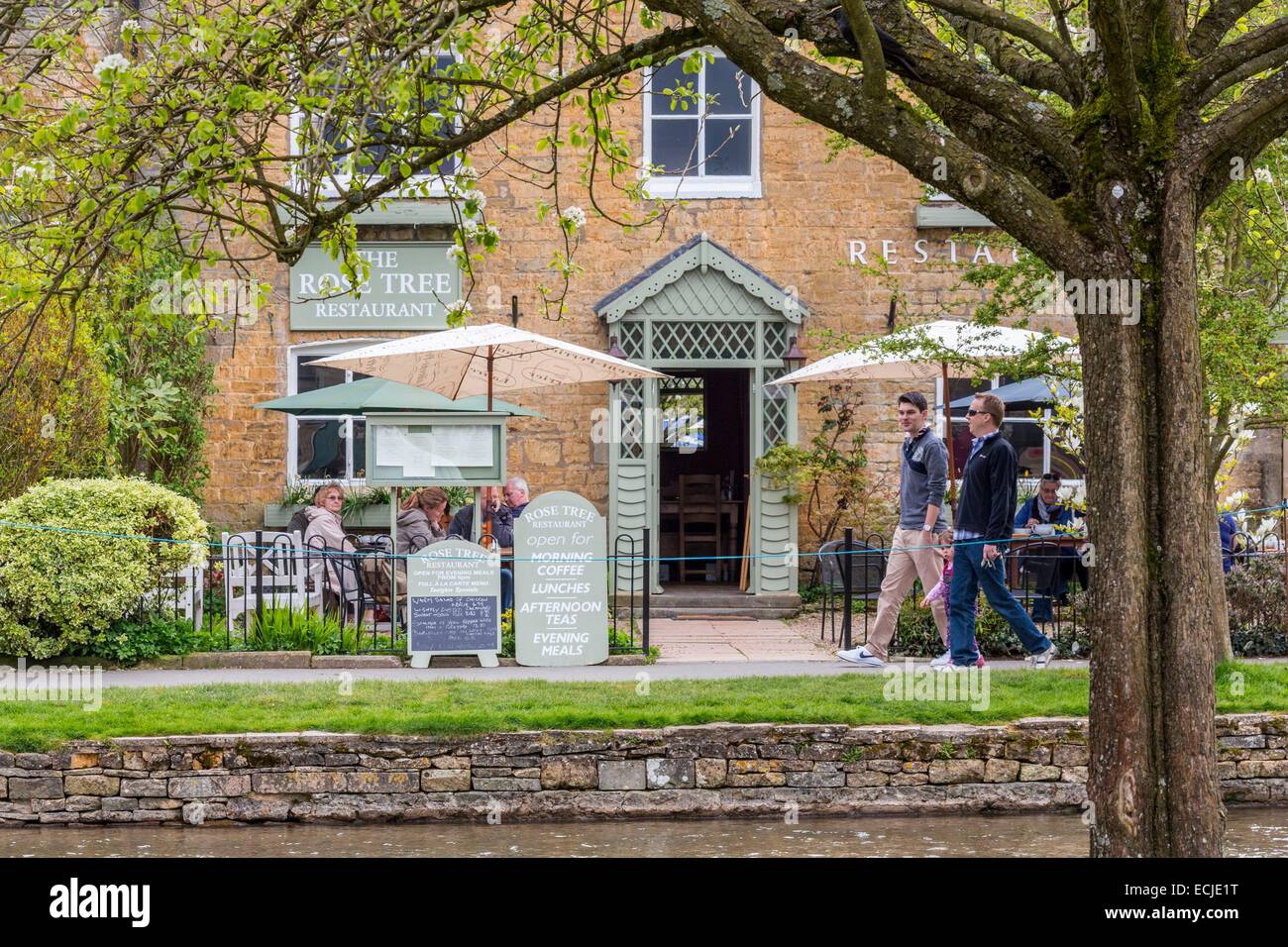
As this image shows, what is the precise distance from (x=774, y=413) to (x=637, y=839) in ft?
27.6

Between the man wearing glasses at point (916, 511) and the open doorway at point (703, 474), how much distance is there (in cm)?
515

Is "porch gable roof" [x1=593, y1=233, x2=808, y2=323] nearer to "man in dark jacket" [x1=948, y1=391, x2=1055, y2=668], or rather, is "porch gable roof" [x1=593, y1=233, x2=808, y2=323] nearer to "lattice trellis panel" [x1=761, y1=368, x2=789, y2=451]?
"lattice trellis panel" [x1=761, y1=368, x2=789, y2=451]

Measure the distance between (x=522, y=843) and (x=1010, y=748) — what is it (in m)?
3.14

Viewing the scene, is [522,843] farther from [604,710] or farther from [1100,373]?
[1100,373]

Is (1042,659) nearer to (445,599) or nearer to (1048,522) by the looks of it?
(1048,522)

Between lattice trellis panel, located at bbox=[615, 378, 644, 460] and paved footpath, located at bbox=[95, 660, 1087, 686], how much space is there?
179 inches

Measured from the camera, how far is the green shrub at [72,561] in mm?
11047

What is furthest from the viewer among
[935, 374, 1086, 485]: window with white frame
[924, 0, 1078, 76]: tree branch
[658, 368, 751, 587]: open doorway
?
[658, 368, 751, 587]: open doorway

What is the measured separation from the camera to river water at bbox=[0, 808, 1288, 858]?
307 inches

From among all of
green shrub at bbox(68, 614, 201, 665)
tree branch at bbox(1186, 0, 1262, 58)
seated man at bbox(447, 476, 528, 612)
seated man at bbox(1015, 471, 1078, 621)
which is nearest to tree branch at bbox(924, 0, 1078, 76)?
tree branch at bbox(1186, 0, 1262, 58)

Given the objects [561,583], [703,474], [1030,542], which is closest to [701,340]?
[703,474]

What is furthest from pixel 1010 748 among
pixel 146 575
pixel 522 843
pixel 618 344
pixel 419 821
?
pixel 618 344

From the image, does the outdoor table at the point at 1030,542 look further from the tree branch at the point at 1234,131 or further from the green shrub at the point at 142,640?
the green shrub at the point at 142,640

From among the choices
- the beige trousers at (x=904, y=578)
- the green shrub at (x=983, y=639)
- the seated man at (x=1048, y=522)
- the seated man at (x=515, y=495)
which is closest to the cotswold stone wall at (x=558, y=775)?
the beige trousers at (x=904, y=578)
